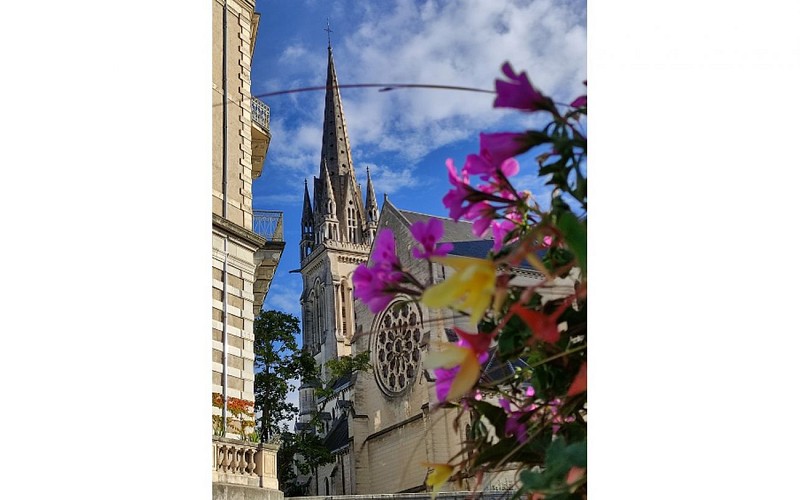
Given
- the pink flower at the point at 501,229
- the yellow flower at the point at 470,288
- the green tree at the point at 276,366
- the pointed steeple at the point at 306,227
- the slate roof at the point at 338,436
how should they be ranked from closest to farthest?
1. the yellow flower at the point at 470,288
2. the pink flower at the point at 501,229
3. the pointed steeple at the point at 306,227
4. the green tree at the point at 276,366
5. the slate roof at the point at 338,436

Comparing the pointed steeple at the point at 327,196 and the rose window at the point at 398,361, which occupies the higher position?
the pointed steeple at the point at 327,196

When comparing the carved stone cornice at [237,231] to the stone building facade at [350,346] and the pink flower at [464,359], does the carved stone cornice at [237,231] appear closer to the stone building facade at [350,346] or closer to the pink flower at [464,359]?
the stone building facade at [350,346]

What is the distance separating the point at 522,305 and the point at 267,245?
5.70 feet

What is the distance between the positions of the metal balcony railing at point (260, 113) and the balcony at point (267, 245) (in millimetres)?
282

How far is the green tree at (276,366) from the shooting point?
2.79 m

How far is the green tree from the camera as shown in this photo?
2.79 m

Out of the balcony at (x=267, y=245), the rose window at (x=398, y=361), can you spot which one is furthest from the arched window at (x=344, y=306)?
the balcony at (x=267, y=245)

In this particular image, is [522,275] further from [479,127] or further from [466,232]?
[479,127]

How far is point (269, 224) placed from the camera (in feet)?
8.38

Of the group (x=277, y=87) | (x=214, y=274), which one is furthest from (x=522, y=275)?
(x=214, y=274)

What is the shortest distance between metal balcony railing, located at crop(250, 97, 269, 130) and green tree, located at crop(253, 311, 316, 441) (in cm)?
68

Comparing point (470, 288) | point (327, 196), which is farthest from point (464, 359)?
point (327, 196)
